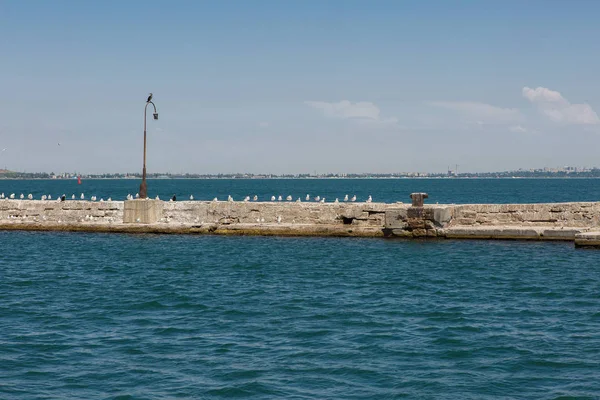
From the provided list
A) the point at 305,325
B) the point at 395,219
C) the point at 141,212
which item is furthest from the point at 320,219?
the point at 305,325

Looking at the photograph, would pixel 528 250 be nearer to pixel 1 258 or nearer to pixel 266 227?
pixel 266 227

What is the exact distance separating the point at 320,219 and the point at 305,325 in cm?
1807

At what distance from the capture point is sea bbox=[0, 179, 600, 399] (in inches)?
470

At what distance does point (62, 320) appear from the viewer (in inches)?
656

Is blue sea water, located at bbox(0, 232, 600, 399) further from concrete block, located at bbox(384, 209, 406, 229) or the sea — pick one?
concrete block, located at bbox(384, 209, 406, 229)

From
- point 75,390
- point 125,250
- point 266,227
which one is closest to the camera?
point 75,390

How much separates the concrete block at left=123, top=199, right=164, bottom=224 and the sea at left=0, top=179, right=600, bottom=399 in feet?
22.2

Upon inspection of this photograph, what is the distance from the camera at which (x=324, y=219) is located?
33.7 metres

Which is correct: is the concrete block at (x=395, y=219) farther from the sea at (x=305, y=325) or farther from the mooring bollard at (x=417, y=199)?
the sea at (x=305, y=325)

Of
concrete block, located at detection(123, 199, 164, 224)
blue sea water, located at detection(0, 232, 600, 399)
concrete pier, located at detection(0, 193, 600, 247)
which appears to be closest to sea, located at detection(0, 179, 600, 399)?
blue sea water, located at detection(0, 232, 600, 399)

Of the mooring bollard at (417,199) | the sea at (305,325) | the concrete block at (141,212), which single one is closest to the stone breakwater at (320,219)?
the concrete block at (141,212)

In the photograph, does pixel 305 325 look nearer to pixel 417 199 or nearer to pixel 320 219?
pixel 417 199

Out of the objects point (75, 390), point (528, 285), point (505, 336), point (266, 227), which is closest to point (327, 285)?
point (528, 285)

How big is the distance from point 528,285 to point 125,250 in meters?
16.0
